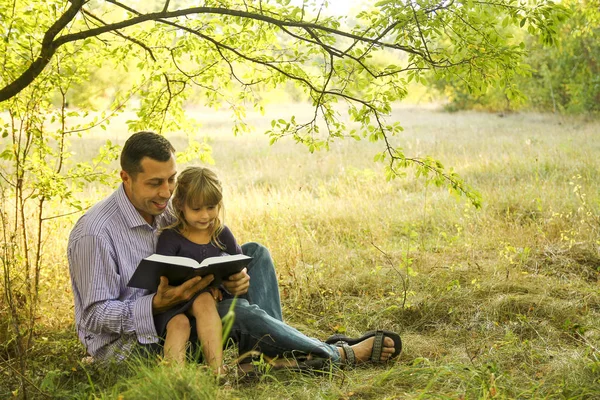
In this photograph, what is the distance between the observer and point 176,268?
10.6 feet

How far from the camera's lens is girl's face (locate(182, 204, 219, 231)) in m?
3.86

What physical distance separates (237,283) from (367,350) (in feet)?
3.03

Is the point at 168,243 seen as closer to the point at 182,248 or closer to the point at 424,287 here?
the point at 182,248

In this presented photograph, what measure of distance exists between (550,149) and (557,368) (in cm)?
766

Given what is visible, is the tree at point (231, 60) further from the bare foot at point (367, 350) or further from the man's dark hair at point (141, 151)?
the bare foot at point (367, 350)

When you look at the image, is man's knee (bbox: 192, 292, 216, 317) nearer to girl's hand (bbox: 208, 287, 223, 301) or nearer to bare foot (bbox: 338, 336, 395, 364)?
girl's hand (bbox: 208, 287, 223, 301)

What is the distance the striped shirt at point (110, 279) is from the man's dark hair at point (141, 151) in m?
0.14

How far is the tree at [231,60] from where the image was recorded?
3846mm

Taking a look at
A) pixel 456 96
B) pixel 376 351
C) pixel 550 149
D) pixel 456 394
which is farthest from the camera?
pixel 456 96

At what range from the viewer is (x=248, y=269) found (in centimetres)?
420

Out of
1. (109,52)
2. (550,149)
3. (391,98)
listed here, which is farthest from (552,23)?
(550,149)

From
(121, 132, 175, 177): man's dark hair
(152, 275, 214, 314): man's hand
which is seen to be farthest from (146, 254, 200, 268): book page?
(121, 132, 175, 177): man's dark hair

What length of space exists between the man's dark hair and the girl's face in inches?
12.7

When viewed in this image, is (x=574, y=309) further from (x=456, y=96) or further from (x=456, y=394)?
(x=456, y=96)
